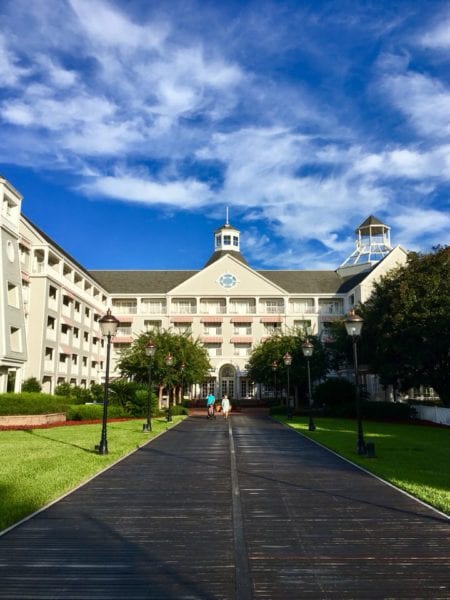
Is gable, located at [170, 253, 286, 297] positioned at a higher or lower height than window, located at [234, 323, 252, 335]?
higher

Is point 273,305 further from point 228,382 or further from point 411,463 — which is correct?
point 411,463

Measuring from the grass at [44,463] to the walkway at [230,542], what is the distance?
439 millimetres

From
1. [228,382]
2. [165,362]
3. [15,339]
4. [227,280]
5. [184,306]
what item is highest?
[227,280]

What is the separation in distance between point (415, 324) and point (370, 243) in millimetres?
33011

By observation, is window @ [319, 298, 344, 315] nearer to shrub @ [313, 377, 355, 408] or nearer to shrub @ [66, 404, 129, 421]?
shrub @ [313, 377, 355, 408]

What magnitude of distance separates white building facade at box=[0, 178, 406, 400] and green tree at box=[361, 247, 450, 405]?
A: 14.2 meters

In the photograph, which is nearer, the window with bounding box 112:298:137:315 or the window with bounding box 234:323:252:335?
the window with bounding box 234:323:252:335

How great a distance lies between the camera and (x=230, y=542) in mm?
6605

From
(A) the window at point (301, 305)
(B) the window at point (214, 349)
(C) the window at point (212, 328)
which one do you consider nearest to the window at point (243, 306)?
(C) the window at point (212, 328)

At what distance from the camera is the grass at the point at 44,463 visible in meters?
8.67

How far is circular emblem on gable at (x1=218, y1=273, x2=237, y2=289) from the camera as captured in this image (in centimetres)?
6106

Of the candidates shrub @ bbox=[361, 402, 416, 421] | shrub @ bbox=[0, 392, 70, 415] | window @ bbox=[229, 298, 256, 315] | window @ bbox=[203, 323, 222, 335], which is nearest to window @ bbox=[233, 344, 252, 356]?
window @ bbox=[203, 323, 222, 335]

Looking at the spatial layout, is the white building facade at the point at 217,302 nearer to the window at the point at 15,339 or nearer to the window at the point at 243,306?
the window at the point at 243,306

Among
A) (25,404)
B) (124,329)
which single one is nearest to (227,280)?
(124,329)
